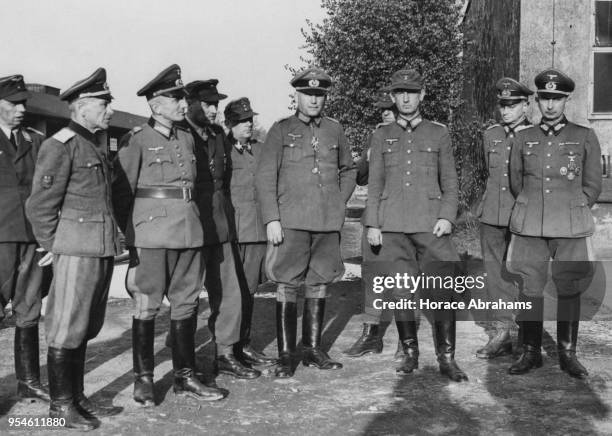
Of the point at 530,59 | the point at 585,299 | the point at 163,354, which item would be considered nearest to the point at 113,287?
the point at 163,354

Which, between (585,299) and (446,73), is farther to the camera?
(446,73)

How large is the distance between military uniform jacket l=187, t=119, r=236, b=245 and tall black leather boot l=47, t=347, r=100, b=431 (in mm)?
1288

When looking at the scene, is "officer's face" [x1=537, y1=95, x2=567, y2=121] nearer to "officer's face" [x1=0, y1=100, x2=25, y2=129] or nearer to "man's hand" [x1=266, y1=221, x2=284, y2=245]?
"man's hand" [x1=266, y1=221, x2=284, y2=245]

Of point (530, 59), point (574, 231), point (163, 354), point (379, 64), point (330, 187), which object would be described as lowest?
Result: point (163, 354)

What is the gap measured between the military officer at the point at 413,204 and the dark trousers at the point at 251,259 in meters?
0.97

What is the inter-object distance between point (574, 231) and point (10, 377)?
4.19m

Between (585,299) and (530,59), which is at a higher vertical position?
(530,59)

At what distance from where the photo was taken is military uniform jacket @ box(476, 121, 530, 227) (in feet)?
18.6

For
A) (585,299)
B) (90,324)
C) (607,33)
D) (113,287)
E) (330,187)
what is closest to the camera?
(90,324)

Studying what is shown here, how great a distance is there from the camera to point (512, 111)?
5777 mm

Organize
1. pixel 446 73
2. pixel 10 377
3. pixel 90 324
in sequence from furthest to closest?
pixel 446 73, pixel 10 377, pixel 90 324

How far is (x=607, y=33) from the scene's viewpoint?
1008 centimetres

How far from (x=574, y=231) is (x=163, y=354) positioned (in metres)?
3.33

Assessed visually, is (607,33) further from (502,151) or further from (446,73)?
(446,73)
